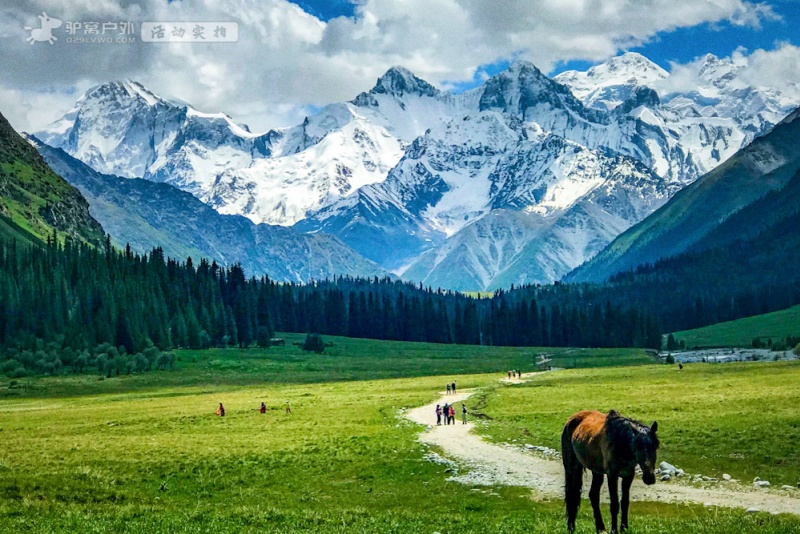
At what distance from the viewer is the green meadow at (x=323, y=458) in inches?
1209

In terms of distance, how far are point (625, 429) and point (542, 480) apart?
17207 millimetres

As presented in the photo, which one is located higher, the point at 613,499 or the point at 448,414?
the point at 613,499

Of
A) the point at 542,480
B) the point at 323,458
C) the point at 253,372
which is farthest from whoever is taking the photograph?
the point at 253,372

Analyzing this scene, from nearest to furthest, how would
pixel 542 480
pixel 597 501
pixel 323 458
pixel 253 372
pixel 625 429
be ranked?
pixel 625 429 < pixel 597 501 < pixel 542 480 < pixel 323 458 < pixel 253 372

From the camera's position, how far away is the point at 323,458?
51.4 meters

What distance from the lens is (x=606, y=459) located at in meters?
26.1

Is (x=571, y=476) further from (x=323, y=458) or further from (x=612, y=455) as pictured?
(x=323, y=458)

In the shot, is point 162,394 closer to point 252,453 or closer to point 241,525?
point 252,453

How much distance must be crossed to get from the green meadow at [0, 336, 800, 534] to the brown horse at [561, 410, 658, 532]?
1089mm

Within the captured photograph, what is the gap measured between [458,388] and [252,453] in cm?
6909

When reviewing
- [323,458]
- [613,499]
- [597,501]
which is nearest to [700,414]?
[323,458]

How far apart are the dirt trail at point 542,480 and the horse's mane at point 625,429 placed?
10721 mm

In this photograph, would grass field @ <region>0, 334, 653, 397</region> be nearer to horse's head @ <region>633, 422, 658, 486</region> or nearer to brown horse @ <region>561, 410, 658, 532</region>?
brown horse @ <region>561, 410, 658, 532</region>

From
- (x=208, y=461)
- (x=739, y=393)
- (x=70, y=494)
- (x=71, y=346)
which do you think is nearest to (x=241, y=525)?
(x=70, y=494)
